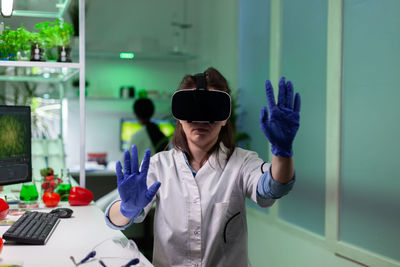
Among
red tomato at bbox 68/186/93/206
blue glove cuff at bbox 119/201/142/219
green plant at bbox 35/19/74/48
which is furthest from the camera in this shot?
green plant at bbox 35/19/74/48

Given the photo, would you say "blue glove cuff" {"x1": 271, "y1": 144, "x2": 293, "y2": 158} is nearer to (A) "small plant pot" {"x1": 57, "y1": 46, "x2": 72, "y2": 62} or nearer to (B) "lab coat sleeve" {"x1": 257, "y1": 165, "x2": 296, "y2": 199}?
(B) "lab coat sleeve" {"x1": 257, "y1": 165, "x2": 296, "y2": 199}

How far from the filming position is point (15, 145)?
1.93 m

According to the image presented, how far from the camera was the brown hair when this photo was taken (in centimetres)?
153

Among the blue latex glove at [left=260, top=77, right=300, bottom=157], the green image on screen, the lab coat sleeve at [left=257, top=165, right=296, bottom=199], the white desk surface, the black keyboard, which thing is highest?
the blue latex glove at [left=260, top=77, right=300, bottom=157]

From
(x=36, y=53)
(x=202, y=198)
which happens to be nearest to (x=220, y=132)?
(x=202, y=198)

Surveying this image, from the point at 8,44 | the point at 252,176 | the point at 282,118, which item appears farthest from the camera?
the point at 8,44

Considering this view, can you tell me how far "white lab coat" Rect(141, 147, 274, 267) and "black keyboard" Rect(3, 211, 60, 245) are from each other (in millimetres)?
347

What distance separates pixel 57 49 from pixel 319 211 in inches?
69.8

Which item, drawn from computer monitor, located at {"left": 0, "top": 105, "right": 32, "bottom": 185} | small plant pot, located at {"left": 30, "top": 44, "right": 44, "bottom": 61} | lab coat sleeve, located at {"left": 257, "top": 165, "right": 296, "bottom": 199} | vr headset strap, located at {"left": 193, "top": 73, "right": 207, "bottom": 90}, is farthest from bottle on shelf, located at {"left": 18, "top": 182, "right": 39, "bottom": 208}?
lab coat sleeve, located at {"left": 257, "top": 165, "right": 296, "bottom": 199}

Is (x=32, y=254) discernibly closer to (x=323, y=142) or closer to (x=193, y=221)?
(x=193, y=221)

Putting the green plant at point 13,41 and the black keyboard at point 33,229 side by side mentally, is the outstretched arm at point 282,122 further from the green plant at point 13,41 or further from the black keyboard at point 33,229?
the green plant at point 13,41

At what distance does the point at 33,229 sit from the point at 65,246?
0.18m

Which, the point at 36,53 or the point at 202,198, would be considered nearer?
the point at 202,198

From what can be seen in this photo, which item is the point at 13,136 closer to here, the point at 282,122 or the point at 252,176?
the point at 252,176
